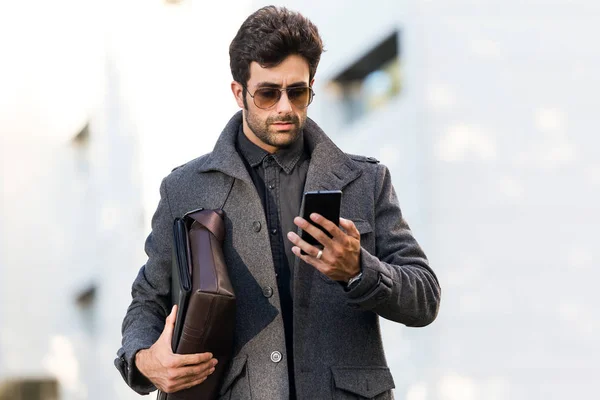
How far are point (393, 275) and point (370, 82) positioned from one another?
10.3 meters

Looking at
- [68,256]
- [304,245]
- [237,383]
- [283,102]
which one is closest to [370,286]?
[304,245]

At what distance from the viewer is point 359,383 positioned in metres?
3.81

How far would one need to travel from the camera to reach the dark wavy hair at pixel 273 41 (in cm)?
396

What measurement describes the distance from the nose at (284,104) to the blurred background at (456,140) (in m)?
6.98

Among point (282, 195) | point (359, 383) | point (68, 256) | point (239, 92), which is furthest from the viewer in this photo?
point (68, 256)

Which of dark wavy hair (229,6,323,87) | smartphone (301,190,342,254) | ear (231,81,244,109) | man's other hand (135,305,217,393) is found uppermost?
dark wavy hair (229,6,323,87)

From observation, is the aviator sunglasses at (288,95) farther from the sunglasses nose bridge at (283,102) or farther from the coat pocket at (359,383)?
the coat pocket at (359,383)

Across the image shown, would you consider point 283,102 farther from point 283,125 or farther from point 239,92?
point 239,92

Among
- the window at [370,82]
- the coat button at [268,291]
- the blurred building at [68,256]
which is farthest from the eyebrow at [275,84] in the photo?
the blurred building at [68,256]

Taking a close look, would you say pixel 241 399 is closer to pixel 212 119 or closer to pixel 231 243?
pixel 231 243

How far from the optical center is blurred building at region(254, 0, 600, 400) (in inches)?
418

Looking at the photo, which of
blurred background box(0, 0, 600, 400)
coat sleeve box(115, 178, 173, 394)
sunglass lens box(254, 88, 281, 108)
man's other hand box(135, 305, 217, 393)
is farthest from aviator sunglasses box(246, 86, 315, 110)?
blurred background box(0, 0, 600, 400)

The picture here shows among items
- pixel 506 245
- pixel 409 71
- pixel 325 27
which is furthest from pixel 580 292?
pixel 325 27

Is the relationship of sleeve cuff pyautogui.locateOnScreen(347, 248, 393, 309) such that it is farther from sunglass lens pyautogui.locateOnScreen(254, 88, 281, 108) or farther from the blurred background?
the blurred background
